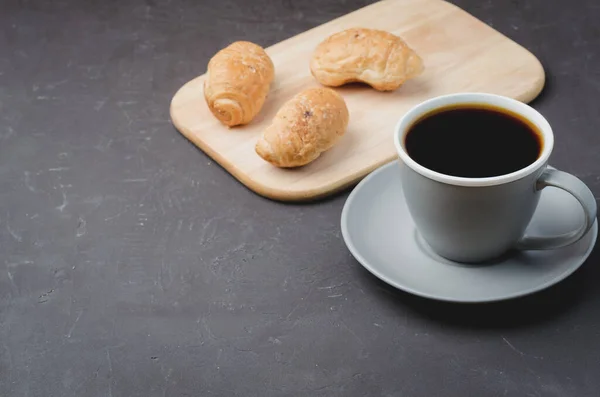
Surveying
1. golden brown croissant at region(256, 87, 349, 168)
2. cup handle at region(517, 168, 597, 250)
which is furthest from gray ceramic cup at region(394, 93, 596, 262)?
golden brown croissant at region(256, 87, 349, 168)

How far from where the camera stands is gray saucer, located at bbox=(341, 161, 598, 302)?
1034mm

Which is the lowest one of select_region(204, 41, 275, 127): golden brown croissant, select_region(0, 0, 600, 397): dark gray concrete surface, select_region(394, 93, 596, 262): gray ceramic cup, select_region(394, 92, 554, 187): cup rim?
select_region(0, 0, 600, 397): dark gray concrete surface

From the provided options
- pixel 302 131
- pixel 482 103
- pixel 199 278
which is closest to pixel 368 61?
pixel 302 131

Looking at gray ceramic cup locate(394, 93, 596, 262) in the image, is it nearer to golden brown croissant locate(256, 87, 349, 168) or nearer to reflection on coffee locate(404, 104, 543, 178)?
reflection on coffee locate(404, 104, 543, 178)

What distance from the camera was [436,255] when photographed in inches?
43.4

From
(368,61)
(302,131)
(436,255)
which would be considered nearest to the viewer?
(436,255)

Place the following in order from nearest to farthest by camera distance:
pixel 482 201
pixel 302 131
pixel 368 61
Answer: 1. pixel 482 201
2. pixel 302 131
3. pixel 368 61

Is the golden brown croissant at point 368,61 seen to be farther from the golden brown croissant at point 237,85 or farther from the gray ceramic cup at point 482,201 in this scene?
the gray ceramic cup at point 482,201

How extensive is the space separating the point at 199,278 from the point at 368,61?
0.45m

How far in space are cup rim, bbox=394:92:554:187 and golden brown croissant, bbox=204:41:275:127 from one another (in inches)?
13.6

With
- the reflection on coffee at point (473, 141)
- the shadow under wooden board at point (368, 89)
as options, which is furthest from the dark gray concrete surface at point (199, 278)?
the reflection on coffee at point (473, 141)

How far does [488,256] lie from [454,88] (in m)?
0.42

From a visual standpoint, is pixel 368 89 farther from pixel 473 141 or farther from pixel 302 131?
pixel 473 141

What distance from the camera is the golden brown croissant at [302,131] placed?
1.26 m
